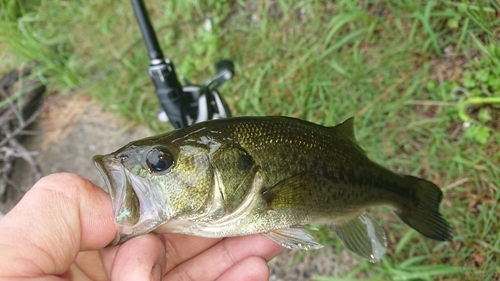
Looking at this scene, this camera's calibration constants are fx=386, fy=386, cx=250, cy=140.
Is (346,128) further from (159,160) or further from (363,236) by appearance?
(159,160)

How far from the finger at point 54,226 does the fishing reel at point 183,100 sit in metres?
0.71

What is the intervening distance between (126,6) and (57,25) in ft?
2.94

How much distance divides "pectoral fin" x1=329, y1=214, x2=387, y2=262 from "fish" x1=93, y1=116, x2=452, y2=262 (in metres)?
0.17

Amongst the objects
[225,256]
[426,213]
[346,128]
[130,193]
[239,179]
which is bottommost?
[426,213]

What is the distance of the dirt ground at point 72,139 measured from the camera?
3.74 metres

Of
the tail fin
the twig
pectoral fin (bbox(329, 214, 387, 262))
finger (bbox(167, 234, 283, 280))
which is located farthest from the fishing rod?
the twig

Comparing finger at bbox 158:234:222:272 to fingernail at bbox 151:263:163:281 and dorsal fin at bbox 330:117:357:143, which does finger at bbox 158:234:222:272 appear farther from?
dorsal fin at bbox 330:117:357:143

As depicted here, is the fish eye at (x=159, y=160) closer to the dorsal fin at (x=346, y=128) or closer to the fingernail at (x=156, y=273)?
the fingernail at (x=156, y=273)

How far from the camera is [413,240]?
287 cm

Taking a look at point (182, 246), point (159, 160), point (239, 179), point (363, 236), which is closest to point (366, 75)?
point (363, 236)

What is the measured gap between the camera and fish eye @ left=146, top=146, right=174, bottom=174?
1601mm

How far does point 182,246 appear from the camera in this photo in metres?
2.09

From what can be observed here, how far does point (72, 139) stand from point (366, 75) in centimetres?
293

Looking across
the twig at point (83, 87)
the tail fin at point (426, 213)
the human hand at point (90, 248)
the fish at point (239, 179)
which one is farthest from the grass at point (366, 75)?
the fish at point (239, 179)
